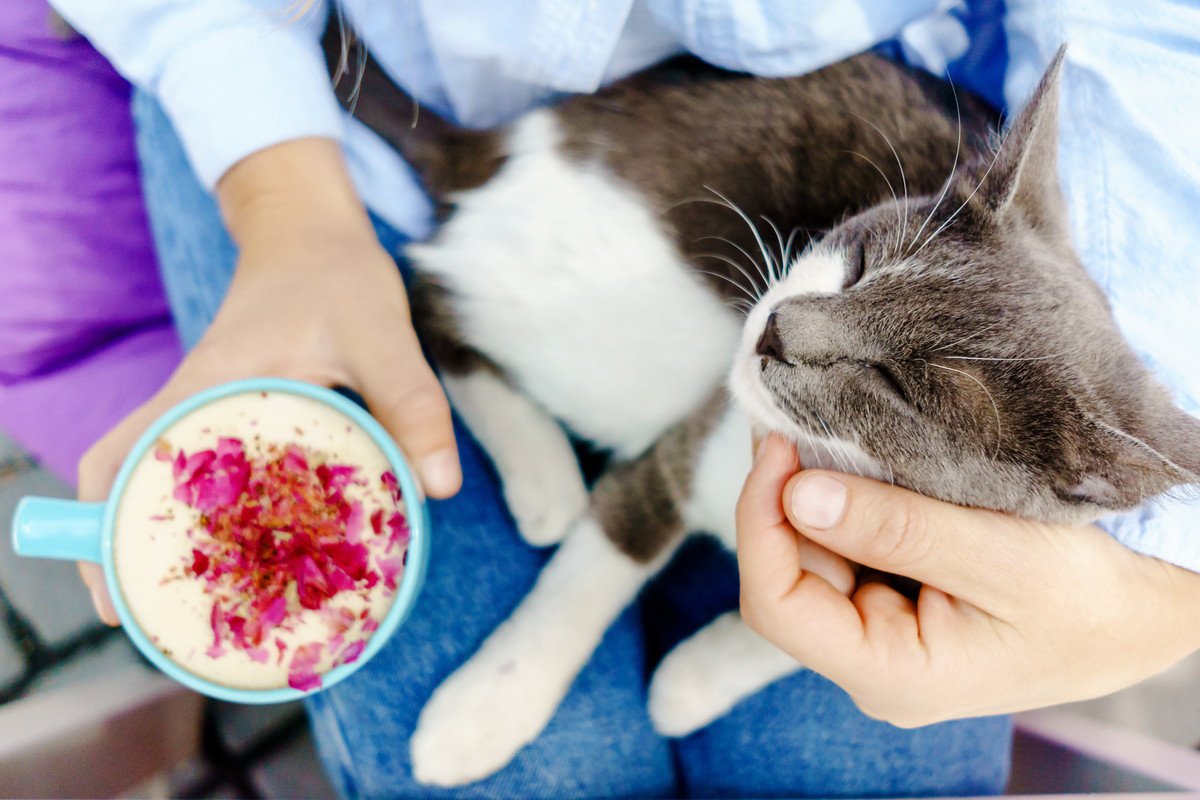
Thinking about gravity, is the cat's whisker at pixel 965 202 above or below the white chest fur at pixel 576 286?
above

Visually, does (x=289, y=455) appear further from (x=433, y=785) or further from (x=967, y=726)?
(x=967, y=726)

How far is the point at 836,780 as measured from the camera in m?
1.07

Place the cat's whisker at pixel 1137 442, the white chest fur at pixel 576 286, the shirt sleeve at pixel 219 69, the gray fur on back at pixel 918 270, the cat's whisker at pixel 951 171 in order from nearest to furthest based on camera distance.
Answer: the cat's whisker at pixel 1137 442, the gray fur on back at pixel 918 270, the cat's whisker at pixel 951 171, the shirt sleeve at pixel 219 69, the white chest fur at pixel 576 286

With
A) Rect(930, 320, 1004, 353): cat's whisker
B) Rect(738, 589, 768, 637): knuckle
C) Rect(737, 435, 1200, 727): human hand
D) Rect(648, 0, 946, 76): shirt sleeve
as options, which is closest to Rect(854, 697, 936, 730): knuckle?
Rect(737, 435, 1200, 727): human hand

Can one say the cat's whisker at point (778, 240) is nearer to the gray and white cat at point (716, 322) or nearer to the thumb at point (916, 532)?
the gray and white cat at point (716, 322)

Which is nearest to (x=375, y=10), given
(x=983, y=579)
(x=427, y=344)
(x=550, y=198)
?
(x=550, y=198)

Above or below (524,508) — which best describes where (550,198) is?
above

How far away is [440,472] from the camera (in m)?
0.78

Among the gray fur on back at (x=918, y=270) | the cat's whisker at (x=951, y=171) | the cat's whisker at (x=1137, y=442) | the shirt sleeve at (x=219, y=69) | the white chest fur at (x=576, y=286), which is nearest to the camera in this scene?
the cat's whisker at (x=1137, y=442)

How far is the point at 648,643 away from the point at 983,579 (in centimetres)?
61

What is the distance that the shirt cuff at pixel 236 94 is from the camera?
35.9 inches

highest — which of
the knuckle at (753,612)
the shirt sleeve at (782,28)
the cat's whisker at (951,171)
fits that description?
the shirt sleeve at (782,28)

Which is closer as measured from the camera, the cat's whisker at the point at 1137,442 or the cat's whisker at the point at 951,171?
the cat's whisker at the point at 1137,442

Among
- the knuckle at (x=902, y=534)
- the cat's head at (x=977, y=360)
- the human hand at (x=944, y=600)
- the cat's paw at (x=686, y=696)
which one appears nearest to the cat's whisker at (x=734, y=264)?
the cat's head at (x=977, y=360)
